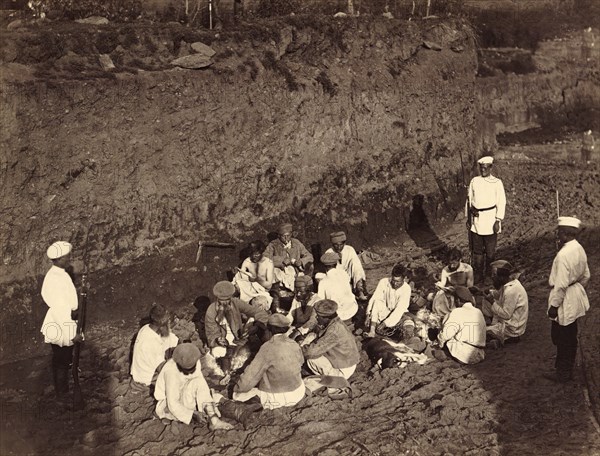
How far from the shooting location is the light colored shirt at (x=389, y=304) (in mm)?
8875

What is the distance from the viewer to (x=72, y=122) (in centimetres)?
1002

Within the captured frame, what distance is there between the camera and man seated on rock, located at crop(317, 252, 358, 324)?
9141mm

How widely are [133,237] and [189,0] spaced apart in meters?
5.14

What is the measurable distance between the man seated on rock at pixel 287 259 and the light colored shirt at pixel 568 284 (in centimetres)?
405

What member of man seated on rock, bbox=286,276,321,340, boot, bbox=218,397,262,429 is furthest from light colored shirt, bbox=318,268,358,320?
boot, bbox=218,397,262,429

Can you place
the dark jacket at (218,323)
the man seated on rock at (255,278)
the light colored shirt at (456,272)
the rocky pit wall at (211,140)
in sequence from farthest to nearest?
the man seated on rock at (255,278)
the rocky pit wall at (211,140)
the light colored shirt at (456,272)
the dark jacket at (218,323)

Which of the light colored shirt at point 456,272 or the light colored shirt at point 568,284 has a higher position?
the light colored shirt at point 568,284

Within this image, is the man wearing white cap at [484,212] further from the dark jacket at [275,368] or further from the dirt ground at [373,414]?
the dark jacket at [275,368]

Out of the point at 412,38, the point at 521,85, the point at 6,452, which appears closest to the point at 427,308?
the point at 6,452

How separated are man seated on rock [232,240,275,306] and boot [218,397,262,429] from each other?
2.52 meters

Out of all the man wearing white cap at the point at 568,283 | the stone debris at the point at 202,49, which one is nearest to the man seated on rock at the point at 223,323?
the man wearing white cap at the point at 568,283

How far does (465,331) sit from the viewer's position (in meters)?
8.27

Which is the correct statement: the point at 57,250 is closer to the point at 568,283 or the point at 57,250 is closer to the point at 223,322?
the point at 223,322

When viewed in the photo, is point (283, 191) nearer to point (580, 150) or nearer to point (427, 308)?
point (427, 308)
